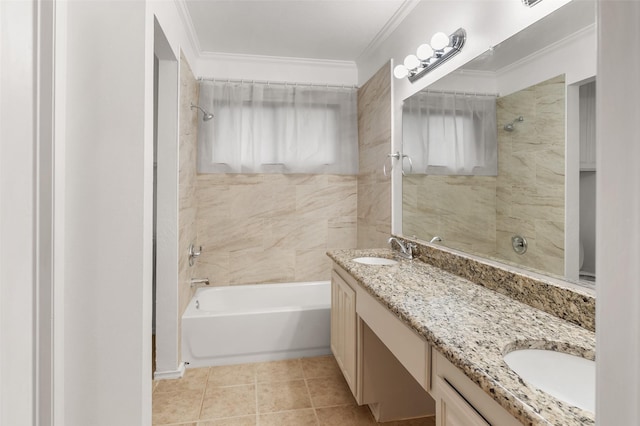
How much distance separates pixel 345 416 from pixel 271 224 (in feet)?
6.01

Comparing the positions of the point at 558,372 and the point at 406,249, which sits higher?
the point at 406,249

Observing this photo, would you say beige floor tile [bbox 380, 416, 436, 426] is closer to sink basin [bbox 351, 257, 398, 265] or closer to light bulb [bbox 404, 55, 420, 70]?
sink basin [bbox 351, 257, 398, 265]

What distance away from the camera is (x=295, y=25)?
255cm

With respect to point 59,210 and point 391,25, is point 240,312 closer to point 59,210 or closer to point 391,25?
point 59,210

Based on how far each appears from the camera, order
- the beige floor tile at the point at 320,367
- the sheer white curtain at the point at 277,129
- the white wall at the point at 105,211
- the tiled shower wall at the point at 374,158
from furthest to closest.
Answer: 1. the sheer white curtain at the point at 277,129
2. the tiled shower wall at the point at 374,158
3. the beige floor tile at the point at 320,367
4. the white wall at the point at 105,211

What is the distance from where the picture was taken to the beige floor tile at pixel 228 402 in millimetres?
1966

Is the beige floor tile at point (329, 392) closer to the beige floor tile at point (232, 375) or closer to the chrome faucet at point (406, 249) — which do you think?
the beige floor tile at point (232, 375)

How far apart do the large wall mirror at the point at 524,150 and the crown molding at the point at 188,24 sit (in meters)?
1.71

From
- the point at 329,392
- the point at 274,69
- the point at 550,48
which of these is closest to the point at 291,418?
the point at 329,392

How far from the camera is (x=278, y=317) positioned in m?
2.62

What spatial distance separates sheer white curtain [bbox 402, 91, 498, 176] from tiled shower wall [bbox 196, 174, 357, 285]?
117 cm

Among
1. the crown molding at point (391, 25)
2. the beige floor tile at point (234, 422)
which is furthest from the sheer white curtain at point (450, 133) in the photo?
the beige floor tile at point (234, 422)

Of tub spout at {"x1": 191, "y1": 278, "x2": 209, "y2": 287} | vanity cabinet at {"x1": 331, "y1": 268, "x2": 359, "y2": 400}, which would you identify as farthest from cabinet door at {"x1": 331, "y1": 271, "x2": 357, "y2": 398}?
tub spout at {"x1": 191, "y1": 278, "x2": 209, "y2": 287}

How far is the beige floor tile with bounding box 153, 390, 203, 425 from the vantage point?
6.29 ft
